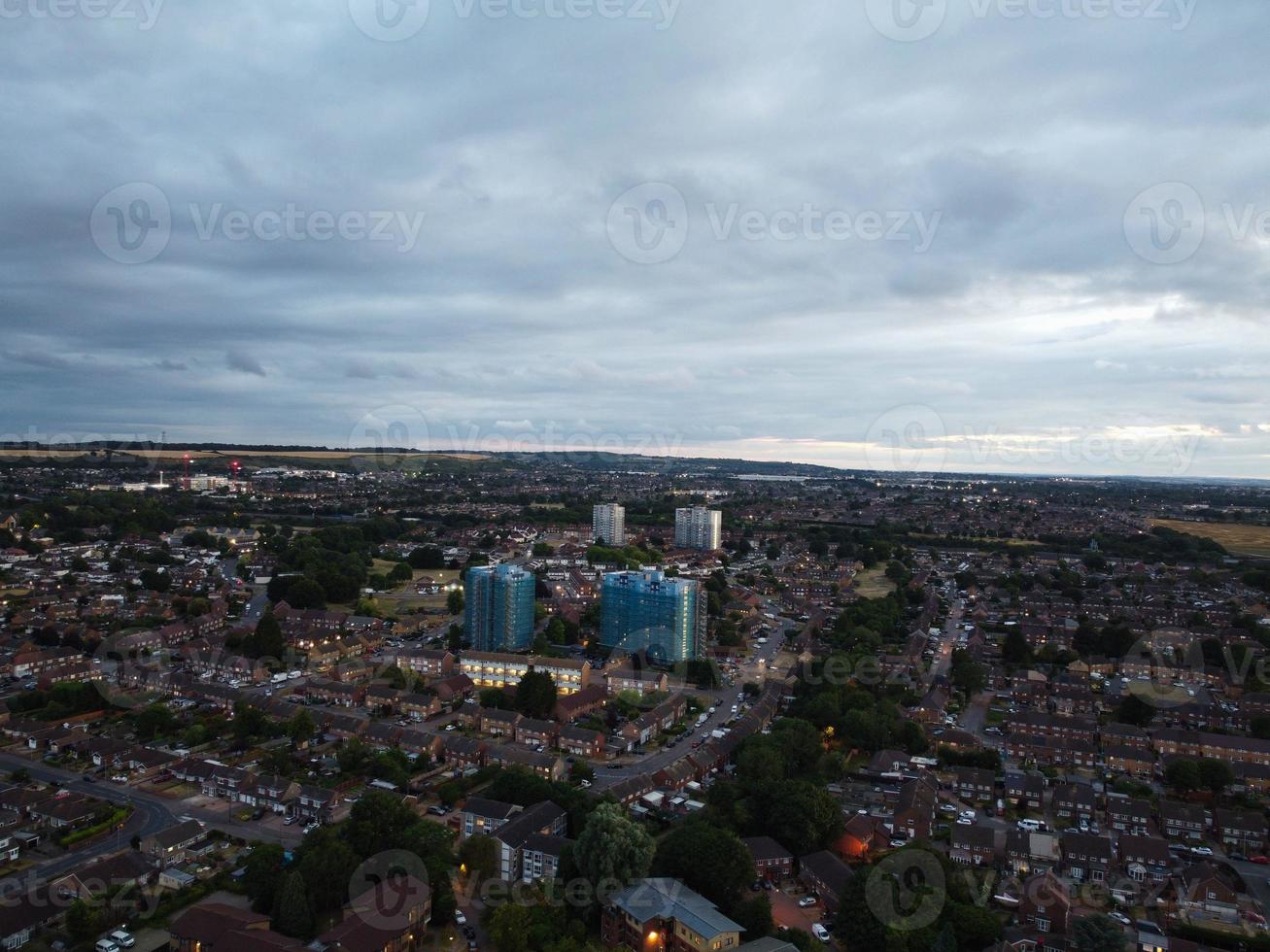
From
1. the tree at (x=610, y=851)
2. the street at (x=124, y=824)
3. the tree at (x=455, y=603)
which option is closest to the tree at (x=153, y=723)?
the street at (x=124, y=824)

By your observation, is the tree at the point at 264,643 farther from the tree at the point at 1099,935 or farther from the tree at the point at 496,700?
the tree at the point at 1099,935

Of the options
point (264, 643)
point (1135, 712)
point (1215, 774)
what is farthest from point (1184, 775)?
point (264, 643)

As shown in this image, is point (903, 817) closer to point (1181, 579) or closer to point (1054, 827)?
point (1054, 827)

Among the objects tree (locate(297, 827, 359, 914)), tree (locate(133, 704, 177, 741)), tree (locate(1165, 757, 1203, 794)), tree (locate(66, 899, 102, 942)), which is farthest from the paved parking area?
tree (locate(133, 704, 177, 741))

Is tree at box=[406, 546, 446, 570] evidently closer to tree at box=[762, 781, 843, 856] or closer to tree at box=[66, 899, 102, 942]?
tree at box=[762, 781, 843, 856]

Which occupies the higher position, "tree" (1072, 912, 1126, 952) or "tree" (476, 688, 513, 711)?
"tree" (1072, 912, 1126, 952)

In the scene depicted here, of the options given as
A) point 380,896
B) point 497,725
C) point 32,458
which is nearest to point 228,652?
point 497,725
